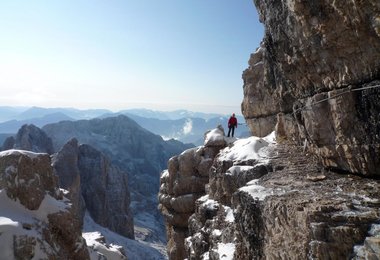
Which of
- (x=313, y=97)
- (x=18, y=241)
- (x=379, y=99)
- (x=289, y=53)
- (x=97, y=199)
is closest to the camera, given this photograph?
(x=379, y=99)

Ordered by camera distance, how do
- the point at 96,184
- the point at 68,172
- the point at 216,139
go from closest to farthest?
1. the point at 216,139
2. the point at 68,172
3. the point at 96,184

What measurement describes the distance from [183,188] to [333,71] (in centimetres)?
3111

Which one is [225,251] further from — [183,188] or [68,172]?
[68,172]

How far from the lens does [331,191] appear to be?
47.7 ft

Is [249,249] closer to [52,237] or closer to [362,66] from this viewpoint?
[362,66]

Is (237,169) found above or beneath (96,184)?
above

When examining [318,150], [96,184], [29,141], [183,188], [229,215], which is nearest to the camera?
[318,150]

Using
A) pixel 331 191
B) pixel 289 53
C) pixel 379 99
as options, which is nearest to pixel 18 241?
pixel 331 191

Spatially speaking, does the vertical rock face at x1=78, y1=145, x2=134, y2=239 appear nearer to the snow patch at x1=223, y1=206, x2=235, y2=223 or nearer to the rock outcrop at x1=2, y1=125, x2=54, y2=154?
the rock outcrop at x1=2, y1=125, x2=54, y2=154

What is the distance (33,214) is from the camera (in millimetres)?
25062

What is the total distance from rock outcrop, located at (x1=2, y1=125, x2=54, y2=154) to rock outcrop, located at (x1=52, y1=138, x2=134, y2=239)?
16.7 m

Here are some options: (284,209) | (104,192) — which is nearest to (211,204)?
(284,209)

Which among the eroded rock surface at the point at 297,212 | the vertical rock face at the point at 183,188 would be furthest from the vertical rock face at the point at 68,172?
the eroded rock surface at the point at 297,212

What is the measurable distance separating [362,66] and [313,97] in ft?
13.7
